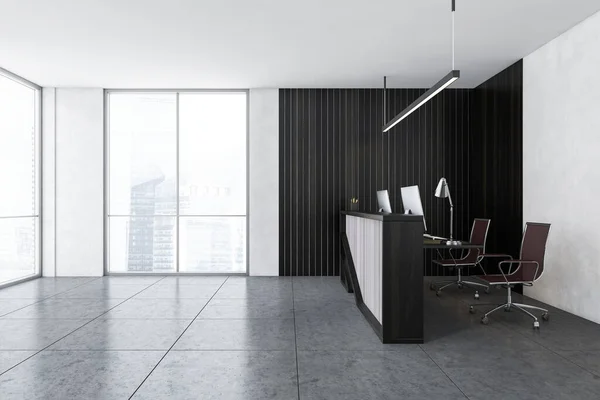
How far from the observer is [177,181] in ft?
24.8

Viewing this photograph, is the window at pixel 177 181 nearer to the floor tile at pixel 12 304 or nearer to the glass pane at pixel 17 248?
the glass pane at pixel 17 248

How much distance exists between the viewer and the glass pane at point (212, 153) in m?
7.57

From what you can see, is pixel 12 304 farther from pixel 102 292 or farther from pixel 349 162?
pixel 349 162

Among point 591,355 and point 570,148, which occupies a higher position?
point 570,148

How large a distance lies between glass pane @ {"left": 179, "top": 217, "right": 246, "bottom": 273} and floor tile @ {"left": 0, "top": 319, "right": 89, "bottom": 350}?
3.00 meters

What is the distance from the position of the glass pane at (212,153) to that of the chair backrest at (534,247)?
4.50 meters

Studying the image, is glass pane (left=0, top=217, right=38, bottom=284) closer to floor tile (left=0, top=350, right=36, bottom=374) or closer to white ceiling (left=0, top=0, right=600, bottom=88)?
white ceiling (left=0, top=0, right=600, bottom=88)

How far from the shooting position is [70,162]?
7.44 meters

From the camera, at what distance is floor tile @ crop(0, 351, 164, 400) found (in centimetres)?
278

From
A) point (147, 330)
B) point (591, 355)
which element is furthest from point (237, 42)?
point (591, 355)

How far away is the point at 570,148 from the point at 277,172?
431 cm

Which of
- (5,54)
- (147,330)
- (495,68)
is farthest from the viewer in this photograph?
(495,68)

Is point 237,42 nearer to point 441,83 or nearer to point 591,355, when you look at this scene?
point 441,83

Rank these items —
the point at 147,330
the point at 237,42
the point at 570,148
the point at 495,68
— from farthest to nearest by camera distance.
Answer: the point at 495,68
the point at 237,42
the point at 570,148
the point at 147,330
